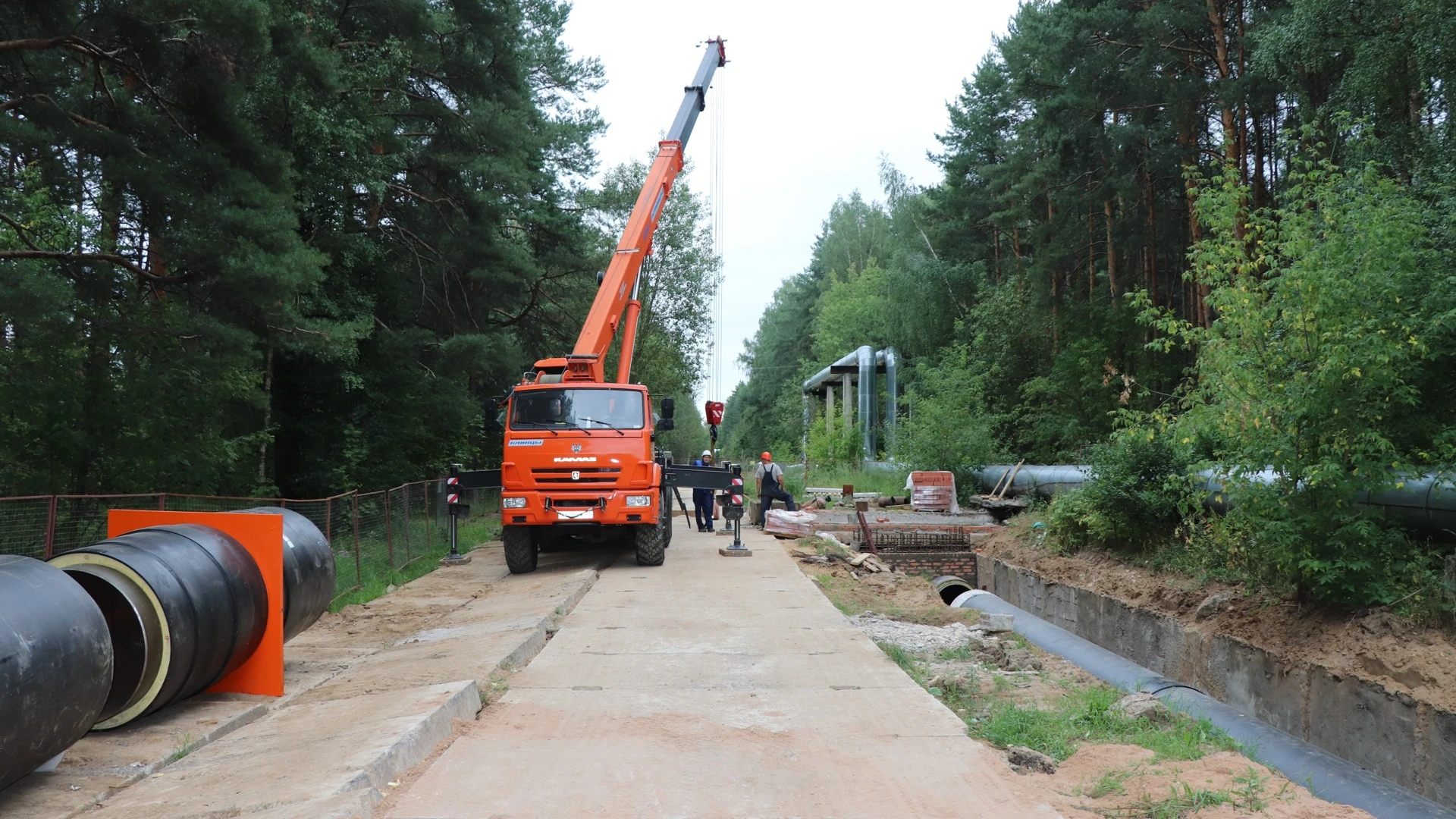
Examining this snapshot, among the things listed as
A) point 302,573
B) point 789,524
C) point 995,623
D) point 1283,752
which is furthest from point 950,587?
point 302,573

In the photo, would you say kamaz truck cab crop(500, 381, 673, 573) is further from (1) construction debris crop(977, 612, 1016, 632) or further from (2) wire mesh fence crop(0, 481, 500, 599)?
(1) construction debris crop(977, 612, 1016, 632)

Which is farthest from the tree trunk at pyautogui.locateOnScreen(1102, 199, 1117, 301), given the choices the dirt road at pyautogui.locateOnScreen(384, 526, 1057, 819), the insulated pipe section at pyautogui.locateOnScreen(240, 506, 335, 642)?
the insulated pipe section at pyautogui.locateOnScreen(240, 506, 335, 642)

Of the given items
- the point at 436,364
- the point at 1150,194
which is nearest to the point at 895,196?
the point at 1150,194

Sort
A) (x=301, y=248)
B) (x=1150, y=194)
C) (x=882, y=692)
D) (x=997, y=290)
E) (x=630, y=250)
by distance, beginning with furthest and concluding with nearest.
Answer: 1. (x=997, y=290)
2. (x=1150, y=194)
3. (x=630, y=250)
4. (x=301, y=248)
5. (x=882, y=692)

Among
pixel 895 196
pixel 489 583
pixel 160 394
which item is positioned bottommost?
pixel 489 583

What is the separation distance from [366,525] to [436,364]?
1040 cm

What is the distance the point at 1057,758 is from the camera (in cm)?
519

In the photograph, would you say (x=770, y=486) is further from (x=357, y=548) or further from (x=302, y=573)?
(x=302, y=573)

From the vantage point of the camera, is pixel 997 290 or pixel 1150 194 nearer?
pixel 1150 194

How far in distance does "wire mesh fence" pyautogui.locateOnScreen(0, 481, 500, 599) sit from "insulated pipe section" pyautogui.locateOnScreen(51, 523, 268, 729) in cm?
155

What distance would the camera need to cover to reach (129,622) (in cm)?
603

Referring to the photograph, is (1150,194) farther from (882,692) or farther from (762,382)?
(762,382)

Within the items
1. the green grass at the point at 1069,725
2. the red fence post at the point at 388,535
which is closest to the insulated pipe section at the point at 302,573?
the green grass at the point at 1069,725

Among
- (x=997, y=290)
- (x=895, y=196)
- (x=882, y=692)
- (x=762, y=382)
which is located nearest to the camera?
(x=882, y=692)
